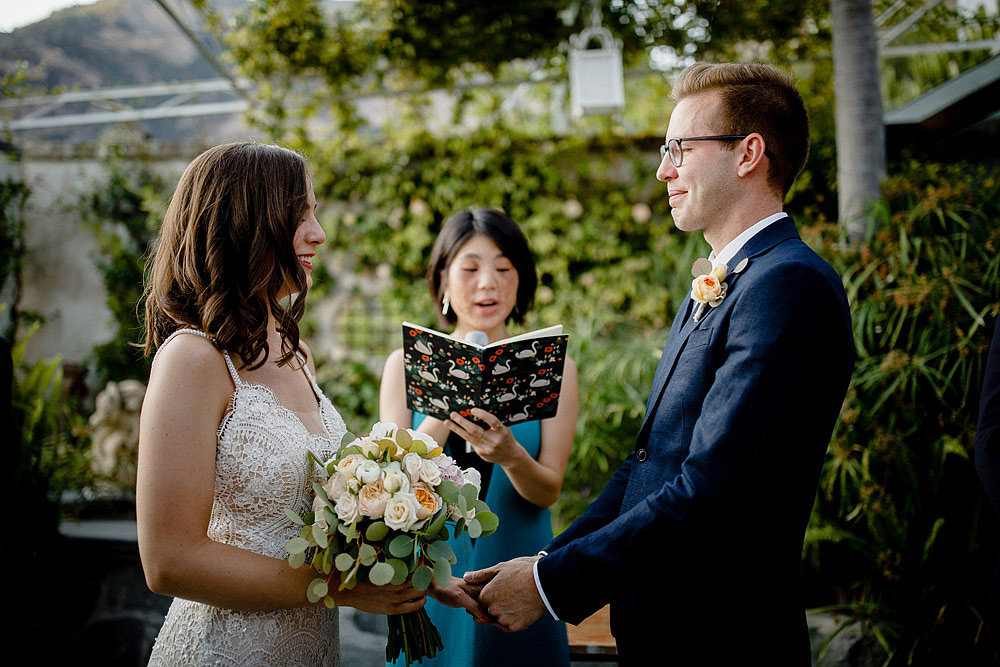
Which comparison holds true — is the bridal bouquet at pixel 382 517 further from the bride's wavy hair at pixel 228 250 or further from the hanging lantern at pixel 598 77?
the hanging lantern at pixel 598 77

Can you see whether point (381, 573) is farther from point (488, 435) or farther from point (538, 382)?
point (538, 382)

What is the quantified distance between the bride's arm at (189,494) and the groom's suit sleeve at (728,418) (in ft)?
2.43

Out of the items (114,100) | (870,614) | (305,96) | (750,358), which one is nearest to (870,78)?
(870,614)

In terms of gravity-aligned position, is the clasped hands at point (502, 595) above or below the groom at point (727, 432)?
below

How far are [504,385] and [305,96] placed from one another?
16.8 ft

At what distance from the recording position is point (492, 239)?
2686 mm

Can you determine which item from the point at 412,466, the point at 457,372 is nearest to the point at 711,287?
the point at 457,372

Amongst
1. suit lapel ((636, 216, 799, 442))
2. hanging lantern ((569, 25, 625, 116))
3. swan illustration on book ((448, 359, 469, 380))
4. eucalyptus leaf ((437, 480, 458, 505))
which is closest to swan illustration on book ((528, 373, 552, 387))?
swan illustration on book ((448, 359, 469, 380))

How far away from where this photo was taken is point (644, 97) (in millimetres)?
7582

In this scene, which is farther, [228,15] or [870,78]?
[228,15]

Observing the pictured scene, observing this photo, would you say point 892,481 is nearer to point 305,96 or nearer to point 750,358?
point 750,358

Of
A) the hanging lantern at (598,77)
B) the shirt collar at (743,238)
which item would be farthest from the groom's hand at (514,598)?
the hanging lantern at (598,77)

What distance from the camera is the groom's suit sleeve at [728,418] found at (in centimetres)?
148

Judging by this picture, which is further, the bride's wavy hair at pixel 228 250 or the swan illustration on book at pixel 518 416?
the swan illustration on book at pixel 518 416
